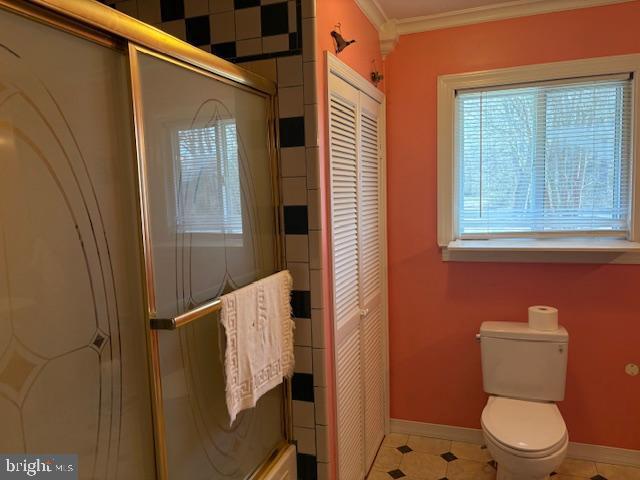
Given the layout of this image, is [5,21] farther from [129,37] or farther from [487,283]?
[487,283]

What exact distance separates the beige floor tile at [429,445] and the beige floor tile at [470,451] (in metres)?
0.04

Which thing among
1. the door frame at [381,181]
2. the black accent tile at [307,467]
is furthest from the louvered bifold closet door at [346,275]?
the black accent tile at [307,467]

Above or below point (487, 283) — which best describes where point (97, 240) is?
above

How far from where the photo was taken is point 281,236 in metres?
1.76

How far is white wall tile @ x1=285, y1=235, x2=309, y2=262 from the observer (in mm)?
1734

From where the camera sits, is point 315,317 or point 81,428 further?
point 315,317

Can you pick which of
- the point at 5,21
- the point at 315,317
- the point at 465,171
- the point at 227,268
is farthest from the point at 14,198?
the point at 465,171

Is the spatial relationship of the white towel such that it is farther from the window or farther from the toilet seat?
the toilet seat

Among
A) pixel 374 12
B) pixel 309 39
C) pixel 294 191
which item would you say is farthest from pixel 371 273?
pixel 374 12

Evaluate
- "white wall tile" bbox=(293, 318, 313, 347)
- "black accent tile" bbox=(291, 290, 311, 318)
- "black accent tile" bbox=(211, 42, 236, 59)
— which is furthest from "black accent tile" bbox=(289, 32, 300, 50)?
"white wall tile" bbox=(293, 318, 313, 347)

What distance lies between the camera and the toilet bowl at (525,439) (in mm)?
1865

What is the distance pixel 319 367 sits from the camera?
1.76 meters

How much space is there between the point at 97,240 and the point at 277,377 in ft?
2.70

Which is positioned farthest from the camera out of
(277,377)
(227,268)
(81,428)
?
(277,377)
